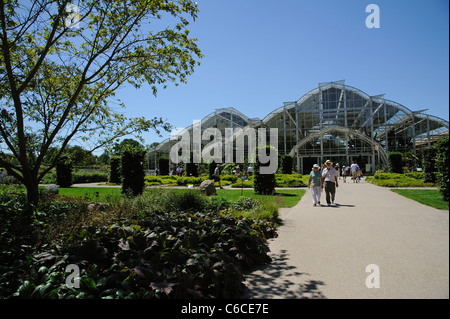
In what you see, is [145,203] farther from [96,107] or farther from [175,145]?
[175,145]

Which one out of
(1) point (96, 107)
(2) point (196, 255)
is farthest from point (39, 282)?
(1) point (96, 107)

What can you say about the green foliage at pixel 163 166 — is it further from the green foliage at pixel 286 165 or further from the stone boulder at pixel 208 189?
the stone boulder at pixel 208 189

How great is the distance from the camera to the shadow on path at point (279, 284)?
3.21 meters

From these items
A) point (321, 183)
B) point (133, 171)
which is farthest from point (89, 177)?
point (321, 183)

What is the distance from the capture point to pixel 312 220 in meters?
7.31

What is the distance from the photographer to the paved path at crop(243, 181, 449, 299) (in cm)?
111

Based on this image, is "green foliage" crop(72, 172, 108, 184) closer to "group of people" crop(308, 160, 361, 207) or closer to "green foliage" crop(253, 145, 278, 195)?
"green foliage" crop(253, 145, 278, 195)

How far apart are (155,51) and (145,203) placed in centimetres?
396

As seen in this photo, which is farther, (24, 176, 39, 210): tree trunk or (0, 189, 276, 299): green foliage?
(24, 176, 39, 210): tree trunk

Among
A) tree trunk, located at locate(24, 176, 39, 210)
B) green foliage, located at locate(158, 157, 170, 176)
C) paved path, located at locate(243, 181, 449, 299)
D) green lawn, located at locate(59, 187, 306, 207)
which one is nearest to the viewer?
paved path, located at locate(243, 181, 449, 299)

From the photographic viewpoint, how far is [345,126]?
36.5 m

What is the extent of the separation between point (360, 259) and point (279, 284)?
4.08ft

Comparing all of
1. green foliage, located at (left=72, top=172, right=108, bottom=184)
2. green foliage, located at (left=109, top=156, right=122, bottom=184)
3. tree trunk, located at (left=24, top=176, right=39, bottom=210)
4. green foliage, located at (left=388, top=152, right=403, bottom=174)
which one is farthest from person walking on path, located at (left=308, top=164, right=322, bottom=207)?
green foliage, located at (left=72, top=172, right=108, bottom=184)

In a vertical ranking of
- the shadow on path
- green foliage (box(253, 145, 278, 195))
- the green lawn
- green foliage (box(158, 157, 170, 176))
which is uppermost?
green foliage (box(158, 157, 170, 176))
